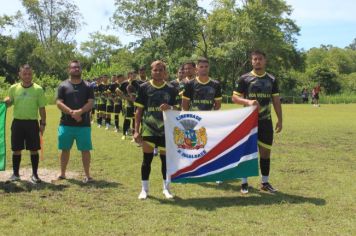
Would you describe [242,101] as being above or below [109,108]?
above

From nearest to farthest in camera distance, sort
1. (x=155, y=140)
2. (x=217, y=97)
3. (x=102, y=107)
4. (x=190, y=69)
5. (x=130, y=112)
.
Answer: (x=155, y=140)
(x=217, y=97)
(x=190, y=69)
(x=130, y=112)
(x=102, y=107)

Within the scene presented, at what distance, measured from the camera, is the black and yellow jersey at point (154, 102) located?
294 inches

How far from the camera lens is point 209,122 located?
24.9ft

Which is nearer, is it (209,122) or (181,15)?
(209,122)

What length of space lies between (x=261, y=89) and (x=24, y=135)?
4.28 metres

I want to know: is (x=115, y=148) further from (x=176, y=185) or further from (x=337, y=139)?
(x=337, y=139)

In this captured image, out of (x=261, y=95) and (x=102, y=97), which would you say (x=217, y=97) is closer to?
(x=261, y=95)

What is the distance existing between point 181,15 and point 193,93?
→ 46.4 metres

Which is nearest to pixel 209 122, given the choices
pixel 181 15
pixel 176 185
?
pixel 176 185

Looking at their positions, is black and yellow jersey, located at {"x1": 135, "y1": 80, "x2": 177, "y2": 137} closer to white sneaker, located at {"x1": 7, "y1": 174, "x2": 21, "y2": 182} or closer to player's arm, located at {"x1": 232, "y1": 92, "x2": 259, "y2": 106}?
player's arm, located at {"x1": 232, "y1": 92, "x2": 259, "y2": 106}

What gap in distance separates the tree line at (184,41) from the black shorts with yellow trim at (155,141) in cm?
3969

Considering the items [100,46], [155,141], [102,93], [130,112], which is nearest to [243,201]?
[155,141]

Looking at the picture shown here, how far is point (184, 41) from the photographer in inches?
2173

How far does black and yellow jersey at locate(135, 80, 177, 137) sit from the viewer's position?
7457 millimetres
